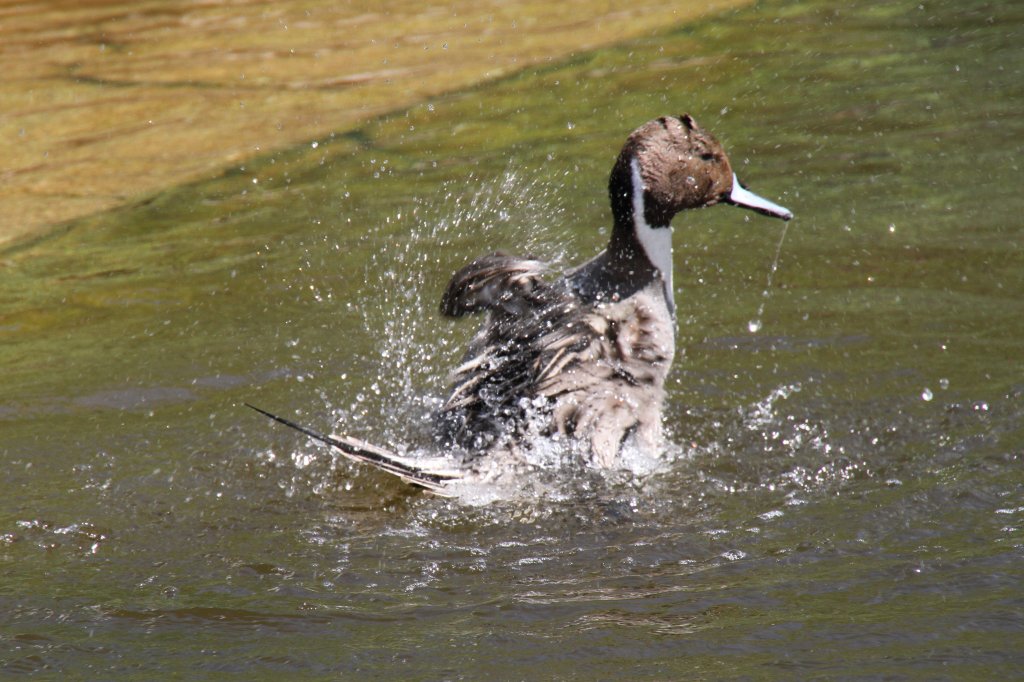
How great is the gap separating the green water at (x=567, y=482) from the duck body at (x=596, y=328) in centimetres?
26

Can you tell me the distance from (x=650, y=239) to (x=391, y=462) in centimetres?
148

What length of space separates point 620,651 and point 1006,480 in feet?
5.03

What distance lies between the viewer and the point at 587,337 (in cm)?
513

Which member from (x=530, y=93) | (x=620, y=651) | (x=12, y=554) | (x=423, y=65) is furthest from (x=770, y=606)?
(x=423, y=65)

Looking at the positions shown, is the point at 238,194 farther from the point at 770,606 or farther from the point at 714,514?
the point at 770,606

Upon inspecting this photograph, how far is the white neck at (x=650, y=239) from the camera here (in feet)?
17.8

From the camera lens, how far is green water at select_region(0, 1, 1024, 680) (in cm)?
378

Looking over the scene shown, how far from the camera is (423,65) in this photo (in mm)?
10219

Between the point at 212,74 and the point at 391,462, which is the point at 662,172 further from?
the point at 212,74

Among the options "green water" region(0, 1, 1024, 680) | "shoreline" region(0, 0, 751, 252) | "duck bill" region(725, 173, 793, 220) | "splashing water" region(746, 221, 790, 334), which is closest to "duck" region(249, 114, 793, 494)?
"duck bill" region(725, 173, 793, 220)

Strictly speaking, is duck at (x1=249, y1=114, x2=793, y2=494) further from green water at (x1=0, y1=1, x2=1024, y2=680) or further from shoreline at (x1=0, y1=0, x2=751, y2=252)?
shoreline at (x1=0, y1=0, x2=751, y2=252)

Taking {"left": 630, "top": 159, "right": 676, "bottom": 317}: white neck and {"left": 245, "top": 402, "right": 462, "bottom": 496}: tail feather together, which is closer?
{"left": 245, "top": 402, "right": 462, "bottom": 496}: tail feather

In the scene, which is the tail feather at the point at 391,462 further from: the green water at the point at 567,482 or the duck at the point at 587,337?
the green water at the point at 567,482

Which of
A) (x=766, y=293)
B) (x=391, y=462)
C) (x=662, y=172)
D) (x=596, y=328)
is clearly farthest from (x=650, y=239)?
(x=391, y=462)
